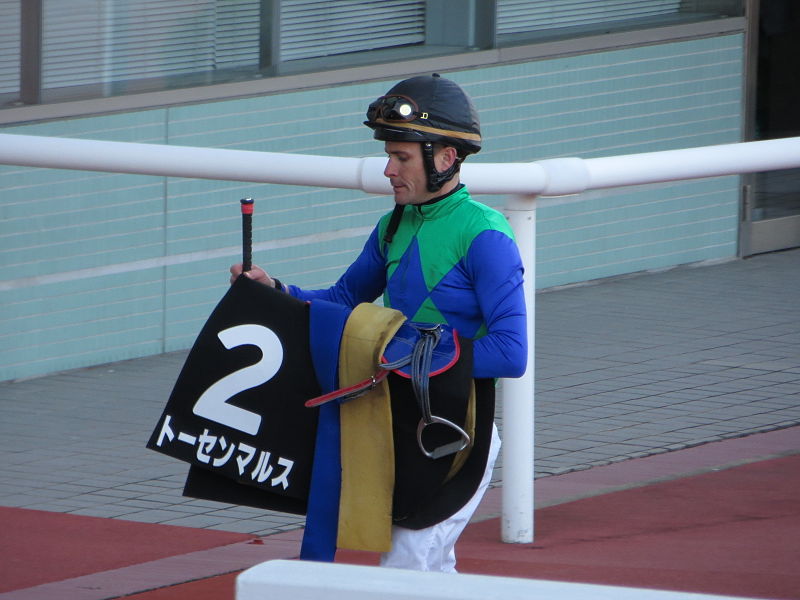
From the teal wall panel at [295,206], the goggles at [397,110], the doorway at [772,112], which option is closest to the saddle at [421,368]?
the goggles at [397,110]

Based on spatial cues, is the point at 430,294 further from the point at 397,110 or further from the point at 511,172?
the point at 511,172

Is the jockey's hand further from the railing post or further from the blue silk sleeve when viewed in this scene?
the railing post

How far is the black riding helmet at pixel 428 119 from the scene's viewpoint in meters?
3.98

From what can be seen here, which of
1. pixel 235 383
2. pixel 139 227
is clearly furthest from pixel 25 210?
pixel 235 383

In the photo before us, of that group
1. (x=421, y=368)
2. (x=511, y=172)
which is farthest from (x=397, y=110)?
(x=511, y=172)

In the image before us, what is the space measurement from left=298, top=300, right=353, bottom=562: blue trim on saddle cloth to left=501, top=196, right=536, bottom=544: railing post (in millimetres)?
A: 1664

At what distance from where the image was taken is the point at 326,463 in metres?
3.96

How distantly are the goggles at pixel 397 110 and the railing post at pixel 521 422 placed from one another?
5.14 ft

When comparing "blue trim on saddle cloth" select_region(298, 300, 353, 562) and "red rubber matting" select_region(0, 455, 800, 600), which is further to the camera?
"red rubber matting" select_region(0, 455, 800, 600)

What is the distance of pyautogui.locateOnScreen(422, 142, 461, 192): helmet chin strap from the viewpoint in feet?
13.1

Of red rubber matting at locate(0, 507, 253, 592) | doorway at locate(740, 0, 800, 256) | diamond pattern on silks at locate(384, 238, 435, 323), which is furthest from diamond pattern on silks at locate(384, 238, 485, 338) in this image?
doorway at locate(740, 0, 800, 256)

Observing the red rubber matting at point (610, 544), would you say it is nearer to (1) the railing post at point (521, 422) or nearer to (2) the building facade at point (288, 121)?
(1) the railing post at point (521, 422)

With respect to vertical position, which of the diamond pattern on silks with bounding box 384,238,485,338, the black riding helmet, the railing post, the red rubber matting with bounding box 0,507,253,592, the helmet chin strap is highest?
the black riding helmet

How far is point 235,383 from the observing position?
402cm
